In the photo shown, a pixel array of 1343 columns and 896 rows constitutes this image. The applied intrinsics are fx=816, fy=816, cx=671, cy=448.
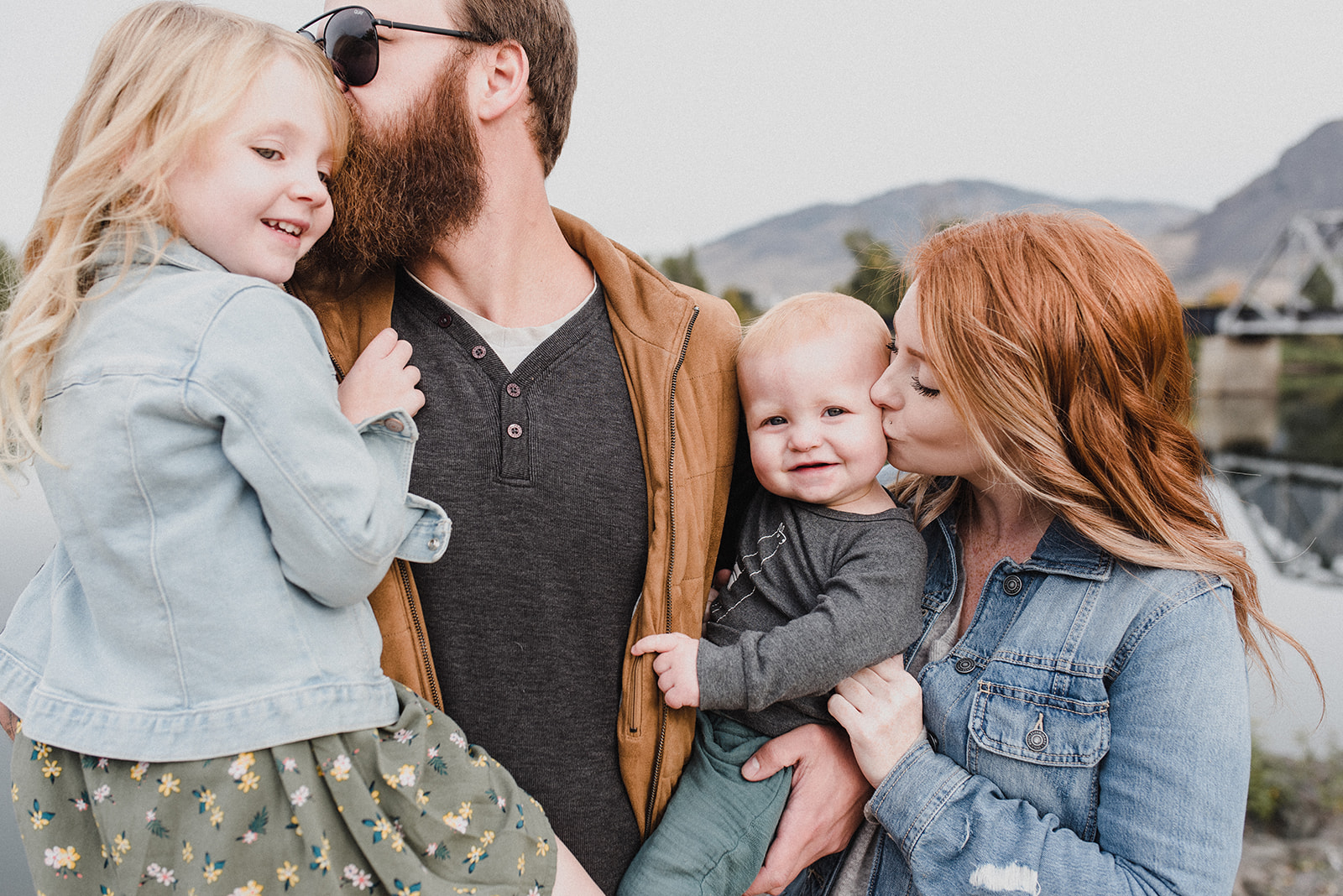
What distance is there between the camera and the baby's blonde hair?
5.96ft

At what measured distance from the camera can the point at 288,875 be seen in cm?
127

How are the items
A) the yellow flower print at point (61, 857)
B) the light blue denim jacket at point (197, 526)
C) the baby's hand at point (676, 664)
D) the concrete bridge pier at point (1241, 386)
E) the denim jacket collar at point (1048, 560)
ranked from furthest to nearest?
1. the concrete bridge pier at point (1241, 386)
2. the baby's hand at point (676, 664)
3. the denim jacket collar at point (1048, 560)
4. the yellow flower print at point (61, 857)
5. the light blue denim jacket at point (197, 526)

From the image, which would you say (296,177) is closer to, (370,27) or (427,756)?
(370,27)

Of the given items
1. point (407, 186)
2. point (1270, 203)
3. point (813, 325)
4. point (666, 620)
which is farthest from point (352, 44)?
point (1270, 203)

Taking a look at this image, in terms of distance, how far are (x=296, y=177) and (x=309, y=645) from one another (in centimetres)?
86

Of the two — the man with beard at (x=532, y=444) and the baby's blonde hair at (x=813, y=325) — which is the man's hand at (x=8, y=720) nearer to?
the man with beard at (x=532, y=444)

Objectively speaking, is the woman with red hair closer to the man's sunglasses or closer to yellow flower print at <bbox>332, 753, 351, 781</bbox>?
yellow flower print at <bbox>332, 753, 351, 781</bbox>

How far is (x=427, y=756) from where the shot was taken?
141 cm

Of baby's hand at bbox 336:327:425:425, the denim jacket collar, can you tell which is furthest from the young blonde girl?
the denim jacket collar

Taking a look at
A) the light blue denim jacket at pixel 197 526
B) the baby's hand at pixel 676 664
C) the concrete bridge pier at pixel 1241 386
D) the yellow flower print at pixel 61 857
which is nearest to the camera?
the light blue denim jacket at pixel 197 526

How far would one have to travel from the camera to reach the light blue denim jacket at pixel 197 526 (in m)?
1.23

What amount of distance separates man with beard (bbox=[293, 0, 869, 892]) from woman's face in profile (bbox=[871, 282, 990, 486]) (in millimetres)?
391

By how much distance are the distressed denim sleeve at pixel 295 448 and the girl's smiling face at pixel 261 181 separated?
194mm

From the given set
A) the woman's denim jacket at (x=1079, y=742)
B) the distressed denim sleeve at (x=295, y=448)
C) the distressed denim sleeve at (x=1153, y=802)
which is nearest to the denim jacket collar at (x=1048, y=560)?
the woman's denim jacket at (x=1079, y=742)
